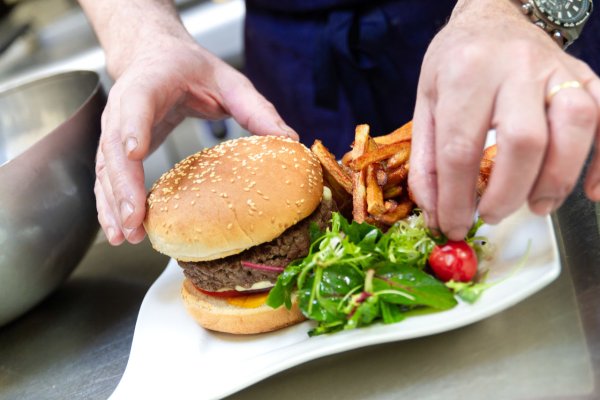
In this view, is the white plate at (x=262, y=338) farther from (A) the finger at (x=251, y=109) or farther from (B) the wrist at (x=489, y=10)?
(A) the finger at (x=251, y=109)

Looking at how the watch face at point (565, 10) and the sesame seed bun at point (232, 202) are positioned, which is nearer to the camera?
the watch face at point (565, 10)

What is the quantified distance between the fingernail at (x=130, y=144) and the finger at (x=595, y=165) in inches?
49.1

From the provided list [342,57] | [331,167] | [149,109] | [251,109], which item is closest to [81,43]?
[342,57]

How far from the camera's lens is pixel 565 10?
1788 mm

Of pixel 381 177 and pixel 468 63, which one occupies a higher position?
pixel 468 63

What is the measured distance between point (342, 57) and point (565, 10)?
3.55 ft

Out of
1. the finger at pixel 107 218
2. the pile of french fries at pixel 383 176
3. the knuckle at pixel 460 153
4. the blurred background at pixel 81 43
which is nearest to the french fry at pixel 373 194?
the pile of french fries at pixel 383 176

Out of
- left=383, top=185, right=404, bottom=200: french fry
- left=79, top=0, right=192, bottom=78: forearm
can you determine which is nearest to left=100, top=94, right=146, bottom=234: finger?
left=79, top=0, right=192, bottom=78: forearm

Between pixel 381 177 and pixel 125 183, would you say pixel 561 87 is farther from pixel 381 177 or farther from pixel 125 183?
pixel 125 183

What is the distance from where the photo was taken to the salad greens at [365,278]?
61.4 inches

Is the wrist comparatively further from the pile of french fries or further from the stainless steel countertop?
the stainless steel countertop

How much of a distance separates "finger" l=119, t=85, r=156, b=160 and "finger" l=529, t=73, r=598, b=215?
1182 millimetres

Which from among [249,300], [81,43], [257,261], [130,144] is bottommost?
[81,43]

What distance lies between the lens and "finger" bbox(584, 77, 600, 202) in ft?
4.11
